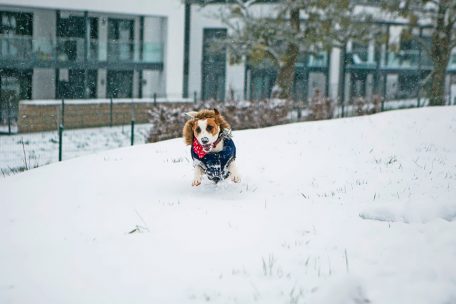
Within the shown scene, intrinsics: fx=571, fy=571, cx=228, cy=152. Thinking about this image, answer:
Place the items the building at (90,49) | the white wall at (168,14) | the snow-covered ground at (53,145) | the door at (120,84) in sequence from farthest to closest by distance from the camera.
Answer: the door at (120,84)
the white wall at (168,14)
the building at (90,49)
the snow-covered ground at (53,145)

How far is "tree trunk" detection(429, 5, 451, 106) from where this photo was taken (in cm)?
2385

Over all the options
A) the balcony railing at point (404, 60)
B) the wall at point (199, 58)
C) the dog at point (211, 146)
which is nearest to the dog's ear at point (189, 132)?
the dog at point (211, 146)

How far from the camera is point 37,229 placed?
5.73 meters

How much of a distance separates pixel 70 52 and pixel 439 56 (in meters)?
16.7

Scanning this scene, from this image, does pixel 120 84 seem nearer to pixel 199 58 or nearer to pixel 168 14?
pixel 168 14

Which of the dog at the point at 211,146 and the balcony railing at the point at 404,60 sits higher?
the balcony railing at the point at 404,60

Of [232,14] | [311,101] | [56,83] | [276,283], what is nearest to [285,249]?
[276,283]

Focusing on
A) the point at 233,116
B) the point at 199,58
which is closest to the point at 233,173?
the point at 233,116

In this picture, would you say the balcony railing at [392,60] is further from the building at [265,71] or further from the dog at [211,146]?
the dog at [211,146]

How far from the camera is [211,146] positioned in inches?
258

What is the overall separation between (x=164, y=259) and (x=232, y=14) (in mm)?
19626

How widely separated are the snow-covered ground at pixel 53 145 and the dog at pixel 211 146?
6273 mm

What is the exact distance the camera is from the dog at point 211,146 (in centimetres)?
651

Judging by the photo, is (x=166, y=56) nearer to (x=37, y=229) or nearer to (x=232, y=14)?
(x=232, y=14)
